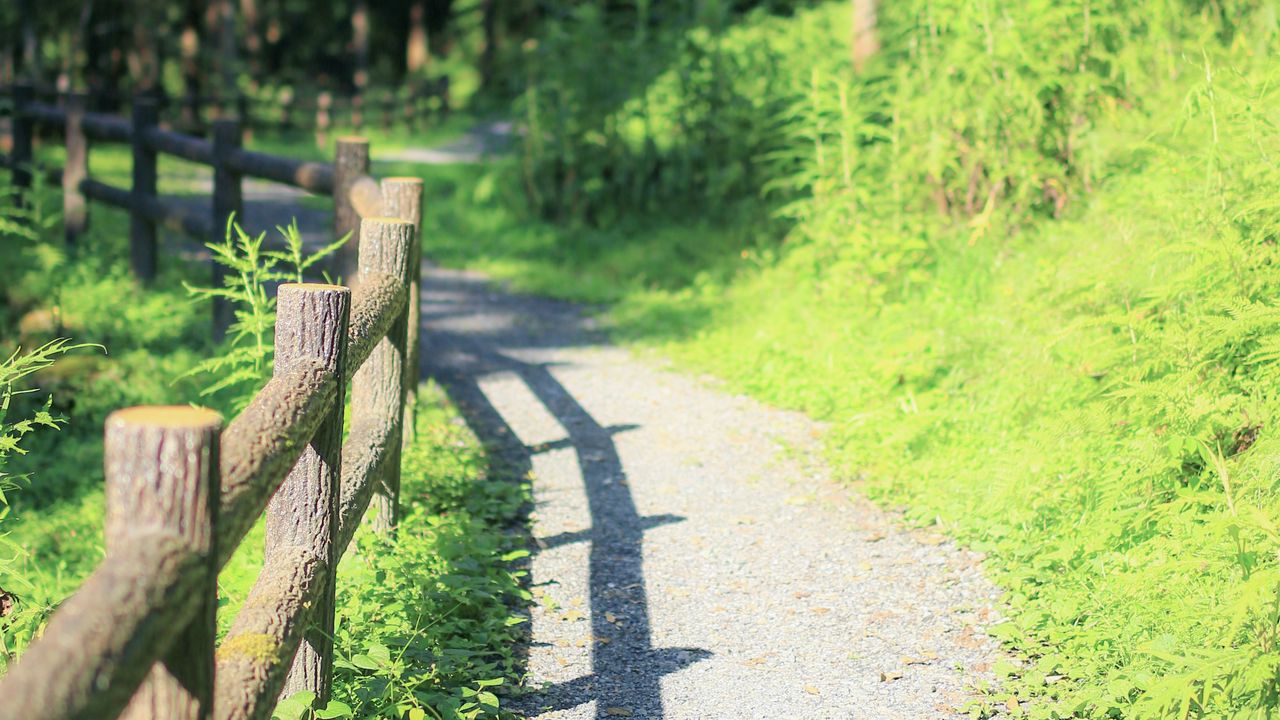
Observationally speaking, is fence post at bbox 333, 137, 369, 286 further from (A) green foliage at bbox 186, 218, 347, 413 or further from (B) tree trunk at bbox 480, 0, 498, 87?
(B) tree trunk at bbox 480, 0, 498, 87

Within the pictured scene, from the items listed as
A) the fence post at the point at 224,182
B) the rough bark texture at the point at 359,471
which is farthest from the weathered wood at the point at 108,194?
the rough bark texture at the point at 359,471

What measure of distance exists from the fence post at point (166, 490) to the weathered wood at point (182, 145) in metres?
6.89

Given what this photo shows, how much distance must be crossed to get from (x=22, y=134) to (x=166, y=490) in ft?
36.1

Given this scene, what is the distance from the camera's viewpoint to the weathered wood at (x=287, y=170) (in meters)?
7.06

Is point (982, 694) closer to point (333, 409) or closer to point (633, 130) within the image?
point (333, 409)

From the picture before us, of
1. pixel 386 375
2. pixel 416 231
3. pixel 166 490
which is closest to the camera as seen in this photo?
pixel 166 490

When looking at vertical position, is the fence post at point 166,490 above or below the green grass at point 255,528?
above

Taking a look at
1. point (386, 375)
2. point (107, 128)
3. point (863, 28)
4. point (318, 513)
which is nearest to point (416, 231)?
Answer: point (386, 375)

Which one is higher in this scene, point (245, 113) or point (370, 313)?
point (245, 113)

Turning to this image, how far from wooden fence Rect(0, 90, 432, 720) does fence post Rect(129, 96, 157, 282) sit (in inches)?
231

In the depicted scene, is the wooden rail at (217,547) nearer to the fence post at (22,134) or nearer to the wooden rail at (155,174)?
the wooden rail at (155,174)

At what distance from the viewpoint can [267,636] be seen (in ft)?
9.21

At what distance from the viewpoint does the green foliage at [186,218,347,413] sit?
4.78 metres

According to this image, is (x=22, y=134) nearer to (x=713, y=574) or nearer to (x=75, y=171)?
(x=75, y=171)
